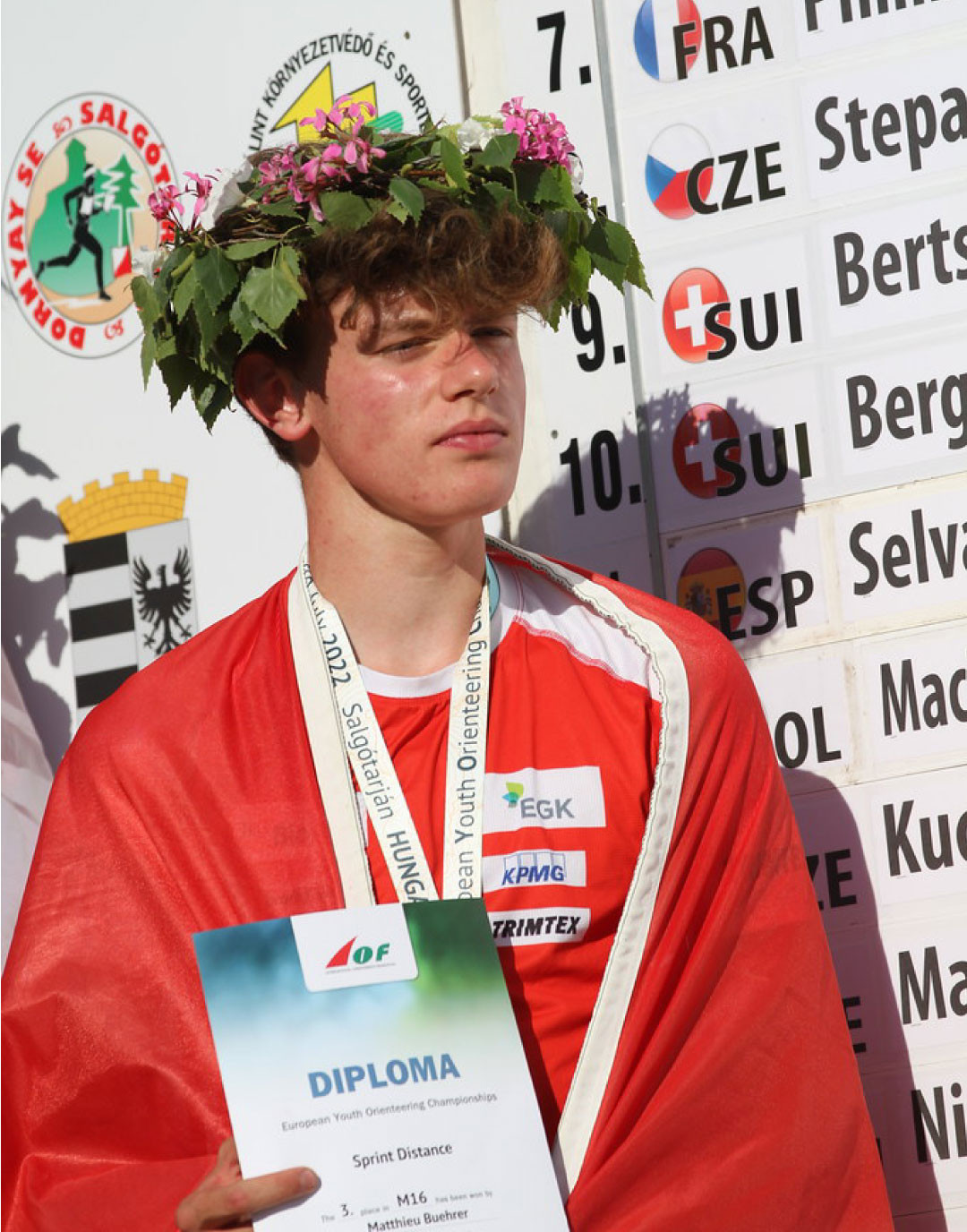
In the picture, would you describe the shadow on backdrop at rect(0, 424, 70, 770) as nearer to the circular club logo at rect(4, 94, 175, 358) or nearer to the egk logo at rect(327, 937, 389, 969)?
the circular club logo at rect(4, 94, 175, 358)

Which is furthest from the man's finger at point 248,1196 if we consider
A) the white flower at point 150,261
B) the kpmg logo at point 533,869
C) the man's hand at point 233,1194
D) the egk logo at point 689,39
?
the egk logo at point 689,39

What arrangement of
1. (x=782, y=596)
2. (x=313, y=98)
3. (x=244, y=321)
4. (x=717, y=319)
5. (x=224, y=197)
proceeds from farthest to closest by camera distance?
1. (x=313, y=98)
2. (x=717, y=319)
3. (x=782, y=596)
4. (x=224, y=197)
5. (x=244, y=321)

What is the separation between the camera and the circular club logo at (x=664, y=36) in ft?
13.0

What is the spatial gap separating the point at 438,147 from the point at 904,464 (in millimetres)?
1183

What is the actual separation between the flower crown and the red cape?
560mm

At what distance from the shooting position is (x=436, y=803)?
2912 mm

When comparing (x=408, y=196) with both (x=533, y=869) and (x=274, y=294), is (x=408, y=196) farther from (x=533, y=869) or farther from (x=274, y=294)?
(x=533, y=869)

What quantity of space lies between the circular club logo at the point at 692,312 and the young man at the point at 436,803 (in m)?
0.77

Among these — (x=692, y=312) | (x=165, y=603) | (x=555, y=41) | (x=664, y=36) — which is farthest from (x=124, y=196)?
(x=692, y=312)

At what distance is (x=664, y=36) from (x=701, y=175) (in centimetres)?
30

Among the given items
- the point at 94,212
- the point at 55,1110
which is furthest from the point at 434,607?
the point at 94,212

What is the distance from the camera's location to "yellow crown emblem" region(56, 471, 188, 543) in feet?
14.6

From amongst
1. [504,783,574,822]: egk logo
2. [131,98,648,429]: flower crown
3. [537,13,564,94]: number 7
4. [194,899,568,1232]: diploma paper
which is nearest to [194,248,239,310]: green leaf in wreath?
[131,98,648,429]: flower crown

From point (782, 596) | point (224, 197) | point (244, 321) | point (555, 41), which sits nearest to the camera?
point (244, 321)
